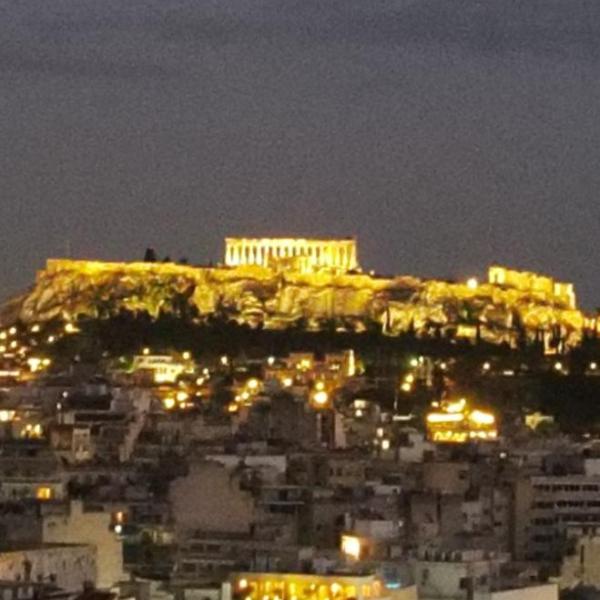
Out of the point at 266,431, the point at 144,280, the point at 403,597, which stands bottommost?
the point at 403,597

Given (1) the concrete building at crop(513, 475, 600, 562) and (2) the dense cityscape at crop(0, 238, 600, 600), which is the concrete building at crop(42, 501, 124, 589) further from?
(1) the concrete building at crop(513, 475, 600, 562)

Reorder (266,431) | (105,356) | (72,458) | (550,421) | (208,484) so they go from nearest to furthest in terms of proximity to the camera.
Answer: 1. (208,484)
2. (72,458)
3. (266,431)
4. (550,421)
5. (105,356)

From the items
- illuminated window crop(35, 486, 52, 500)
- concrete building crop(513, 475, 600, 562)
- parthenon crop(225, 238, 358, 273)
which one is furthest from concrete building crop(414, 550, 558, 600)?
parthenon crop(225, 238, 358, 273)

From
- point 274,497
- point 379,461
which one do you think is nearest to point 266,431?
point 379,461

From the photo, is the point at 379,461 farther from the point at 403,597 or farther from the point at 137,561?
the point at 403,597

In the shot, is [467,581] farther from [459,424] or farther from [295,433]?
[459,424]

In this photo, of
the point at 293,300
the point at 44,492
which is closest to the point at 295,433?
the point at 44,492
